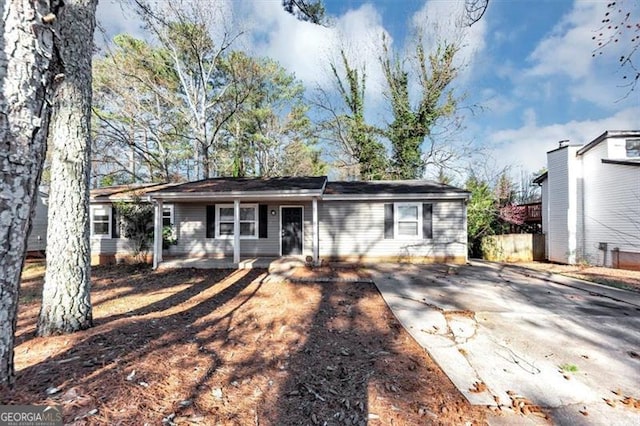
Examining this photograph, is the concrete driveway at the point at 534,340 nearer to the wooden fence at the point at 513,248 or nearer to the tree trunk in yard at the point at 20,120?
the tree trunk in yard at the point at 20,120

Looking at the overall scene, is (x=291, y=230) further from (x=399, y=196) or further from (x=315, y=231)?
(x=399, y=196)

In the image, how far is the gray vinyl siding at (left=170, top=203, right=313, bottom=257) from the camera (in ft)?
33.6

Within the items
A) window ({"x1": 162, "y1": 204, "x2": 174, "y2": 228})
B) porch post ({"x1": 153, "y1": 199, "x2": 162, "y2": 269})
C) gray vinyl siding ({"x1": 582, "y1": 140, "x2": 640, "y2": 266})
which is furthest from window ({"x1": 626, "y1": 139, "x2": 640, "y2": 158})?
window ({"x1": 162, "y1": 204, "x2": 174, "y2": 228})

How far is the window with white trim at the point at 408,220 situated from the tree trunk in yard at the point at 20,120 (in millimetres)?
Answer: 9073

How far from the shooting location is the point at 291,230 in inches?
404

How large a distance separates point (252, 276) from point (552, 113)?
16828 mm

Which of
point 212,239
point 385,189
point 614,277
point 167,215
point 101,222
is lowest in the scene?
point 614,277

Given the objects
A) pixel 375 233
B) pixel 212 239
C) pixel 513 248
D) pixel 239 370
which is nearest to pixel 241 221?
pixel 212 239

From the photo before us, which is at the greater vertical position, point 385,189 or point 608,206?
point 385,189

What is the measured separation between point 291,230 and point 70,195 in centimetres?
→ 707

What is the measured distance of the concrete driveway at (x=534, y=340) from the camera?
2516mm

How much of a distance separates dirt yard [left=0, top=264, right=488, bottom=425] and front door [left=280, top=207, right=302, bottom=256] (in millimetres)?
5197

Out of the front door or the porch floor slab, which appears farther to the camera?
the front door

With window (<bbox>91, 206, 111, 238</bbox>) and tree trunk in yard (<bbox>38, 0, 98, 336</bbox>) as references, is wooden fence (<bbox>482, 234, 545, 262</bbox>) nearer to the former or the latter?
tree trunk in yard (<bbox>38, 0, 98, 336</bbox>)
